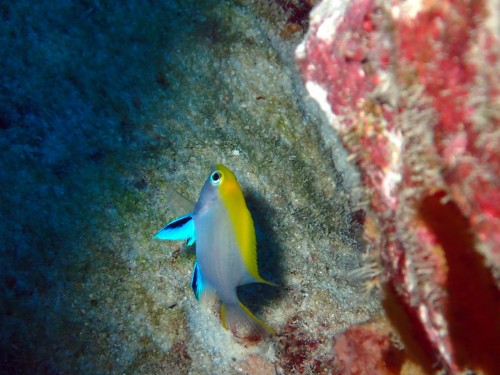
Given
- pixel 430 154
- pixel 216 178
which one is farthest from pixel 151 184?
pixel 430 154

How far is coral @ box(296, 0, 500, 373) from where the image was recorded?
104 centimetres

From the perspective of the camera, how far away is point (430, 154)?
1.18 meters

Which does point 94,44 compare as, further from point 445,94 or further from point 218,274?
point 445,94

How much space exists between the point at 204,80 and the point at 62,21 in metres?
1.28

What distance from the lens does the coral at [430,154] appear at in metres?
1.04

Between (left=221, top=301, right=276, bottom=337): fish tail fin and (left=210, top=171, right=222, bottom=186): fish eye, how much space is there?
791mm

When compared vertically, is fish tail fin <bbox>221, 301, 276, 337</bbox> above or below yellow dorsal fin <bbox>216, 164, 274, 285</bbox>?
below

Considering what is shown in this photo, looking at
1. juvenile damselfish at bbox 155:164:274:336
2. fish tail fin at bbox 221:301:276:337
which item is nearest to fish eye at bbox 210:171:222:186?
juvenile damselfish at bbox 155:164:274:336

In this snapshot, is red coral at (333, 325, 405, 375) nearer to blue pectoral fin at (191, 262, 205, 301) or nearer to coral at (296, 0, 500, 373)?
coral at (296, 0, 500, 373)

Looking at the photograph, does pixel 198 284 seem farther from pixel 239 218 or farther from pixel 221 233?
pixel 239 218

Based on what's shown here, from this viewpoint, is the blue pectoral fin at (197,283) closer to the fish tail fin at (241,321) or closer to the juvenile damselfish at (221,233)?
the juvenile damselfish at (221,233)

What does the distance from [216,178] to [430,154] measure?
4.27 ft

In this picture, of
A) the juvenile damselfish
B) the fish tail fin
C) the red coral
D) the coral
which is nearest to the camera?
the coral

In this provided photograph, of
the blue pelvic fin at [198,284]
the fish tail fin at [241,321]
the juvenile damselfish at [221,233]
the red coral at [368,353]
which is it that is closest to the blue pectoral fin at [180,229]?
the juvenile damselfish at [221,233]
